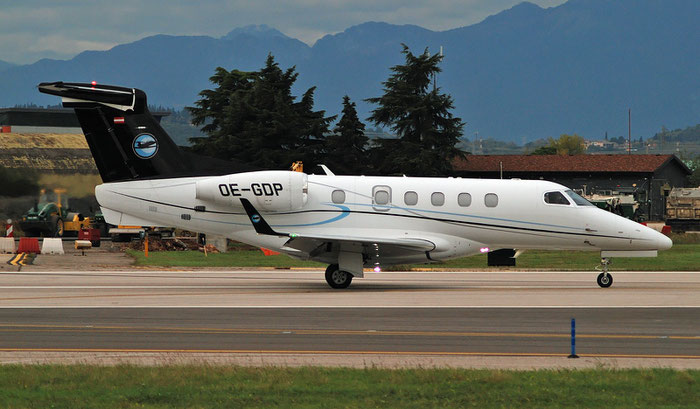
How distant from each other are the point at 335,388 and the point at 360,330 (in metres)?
5.73

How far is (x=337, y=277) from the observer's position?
26.2 meters

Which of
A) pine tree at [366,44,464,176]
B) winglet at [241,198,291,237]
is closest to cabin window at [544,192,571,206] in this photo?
winglet at [241,198,291,237]

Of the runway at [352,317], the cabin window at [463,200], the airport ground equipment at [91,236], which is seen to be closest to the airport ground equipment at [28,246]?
the airport ground equipment at [91,236]

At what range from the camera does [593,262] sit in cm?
3894

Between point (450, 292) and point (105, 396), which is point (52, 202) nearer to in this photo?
point (450, 292)

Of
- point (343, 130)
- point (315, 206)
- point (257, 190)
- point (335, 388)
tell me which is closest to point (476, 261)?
point (315, 206)

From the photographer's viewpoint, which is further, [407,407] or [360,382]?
[360,382]

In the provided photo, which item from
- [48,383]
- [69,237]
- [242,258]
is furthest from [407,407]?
[69,237]

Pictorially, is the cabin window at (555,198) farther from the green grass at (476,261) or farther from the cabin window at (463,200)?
the green grass at (476,261)

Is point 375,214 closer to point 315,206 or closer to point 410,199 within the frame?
point 410,199

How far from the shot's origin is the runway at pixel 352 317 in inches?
628

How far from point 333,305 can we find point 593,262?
19.9 metres

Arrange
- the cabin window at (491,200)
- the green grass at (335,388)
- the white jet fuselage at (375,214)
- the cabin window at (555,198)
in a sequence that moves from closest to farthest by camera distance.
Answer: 1. the green grass at (335,388)
2. the white jet fuselage at (375,214)
3. the cabin window at (491,200)
4. the cabin window at (555,198)

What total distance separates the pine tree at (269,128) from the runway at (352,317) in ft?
106
